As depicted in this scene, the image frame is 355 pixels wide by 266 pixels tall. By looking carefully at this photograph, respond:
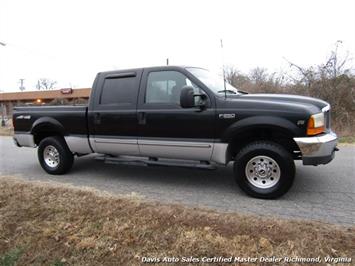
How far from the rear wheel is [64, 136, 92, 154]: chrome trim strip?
8.4 inches

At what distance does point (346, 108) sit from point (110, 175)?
11.1 metres

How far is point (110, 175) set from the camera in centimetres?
625

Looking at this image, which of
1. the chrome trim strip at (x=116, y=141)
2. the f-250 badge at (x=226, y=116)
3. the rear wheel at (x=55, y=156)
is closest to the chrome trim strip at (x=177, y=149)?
the chrome trim strip at (x=116, y=141)

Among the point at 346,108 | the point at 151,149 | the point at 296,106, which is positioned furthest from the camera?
the point at 346,108

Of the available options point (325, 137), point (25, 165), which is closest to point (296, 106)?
point (325, 137)

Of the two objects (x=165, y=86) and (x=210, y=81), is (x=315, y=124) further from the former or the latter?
(x=165, y=86)

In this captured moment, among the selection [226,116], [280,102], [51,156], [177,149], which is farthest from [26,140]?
[280,102]

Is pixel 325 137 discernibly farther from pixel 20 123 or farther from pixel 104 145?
pixel 20 123

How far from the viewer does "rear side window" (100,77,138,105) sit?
5.48 metres

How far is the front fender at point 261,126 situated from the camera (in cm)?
430

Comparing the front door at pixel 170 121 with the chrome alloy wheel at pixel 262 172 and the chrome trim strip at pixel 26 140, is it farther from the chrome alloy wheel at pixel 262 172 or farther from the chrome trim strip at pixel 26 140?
the chrome trim strip at pixel 26 140

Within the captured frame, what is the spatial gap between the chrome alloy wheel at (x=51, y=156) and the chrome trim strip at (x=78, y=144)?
0.44 meters

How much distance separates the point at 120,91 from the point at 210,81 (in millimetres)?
1609

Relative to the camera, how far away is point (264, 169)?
4.59m
